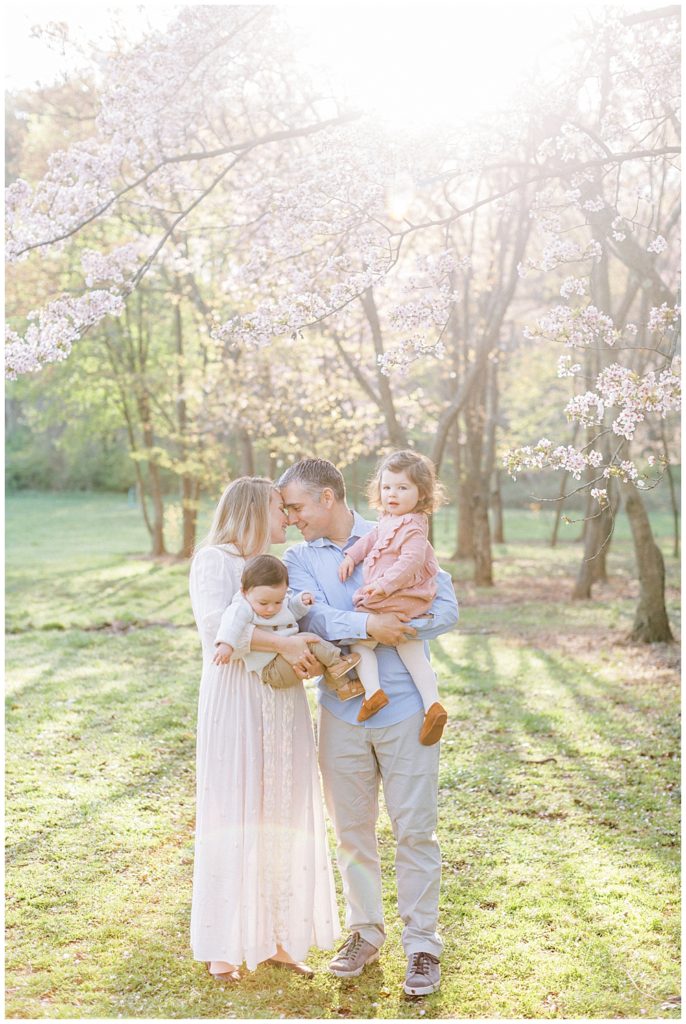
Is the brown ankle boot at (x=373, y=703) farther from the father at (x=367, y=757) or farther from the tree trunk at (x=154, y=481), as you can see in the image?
the tree trunk at (x=154, y=481)

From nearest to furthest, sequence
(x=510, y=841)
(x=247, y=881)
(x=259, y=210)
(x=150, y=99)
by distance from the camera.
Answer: (x=247, y=881) → (x=510, y=841) → (x=150, y=99) → (x=259, y=210)

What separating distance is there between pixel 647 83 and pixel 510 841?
4.99 metres

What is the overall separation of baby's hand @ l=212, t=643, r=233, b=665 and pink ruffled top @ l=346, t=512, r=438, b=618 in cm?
52

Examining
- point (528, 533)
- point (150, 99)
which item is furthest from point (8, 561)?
point (150, 99)

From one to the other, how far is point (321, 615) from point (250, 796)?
703 mm

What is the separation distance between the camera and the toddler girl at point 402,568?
3518 millimetres

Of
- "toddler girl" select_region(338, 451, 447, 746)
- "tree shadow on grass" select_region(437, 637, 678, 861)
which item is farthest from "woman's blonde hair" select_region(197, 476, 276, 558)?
"tree shadow on grass" select_region(437, 637, 678, 861)

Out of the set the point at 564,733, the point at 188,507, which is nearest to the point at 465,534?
the point at 188,507

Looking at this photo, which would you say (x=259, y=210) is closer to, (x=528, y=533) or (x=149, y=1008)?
(x=149, y=1008)

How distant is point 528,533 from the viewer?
30.5m

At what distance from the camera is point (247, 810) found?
11.5ft

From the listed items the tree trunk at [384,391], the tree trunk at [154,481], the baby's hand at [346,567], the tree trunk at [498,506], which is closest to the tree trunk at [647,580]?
the tree trunk at [384,391]

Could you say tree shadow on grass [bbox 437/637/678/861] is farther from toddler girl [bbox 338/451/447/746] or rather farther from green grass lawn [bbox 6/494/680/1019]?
toddler girl [bbox 338/451/447/746]

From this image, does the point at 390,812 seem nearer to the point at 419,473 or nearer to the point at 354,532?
the point at 354,532
